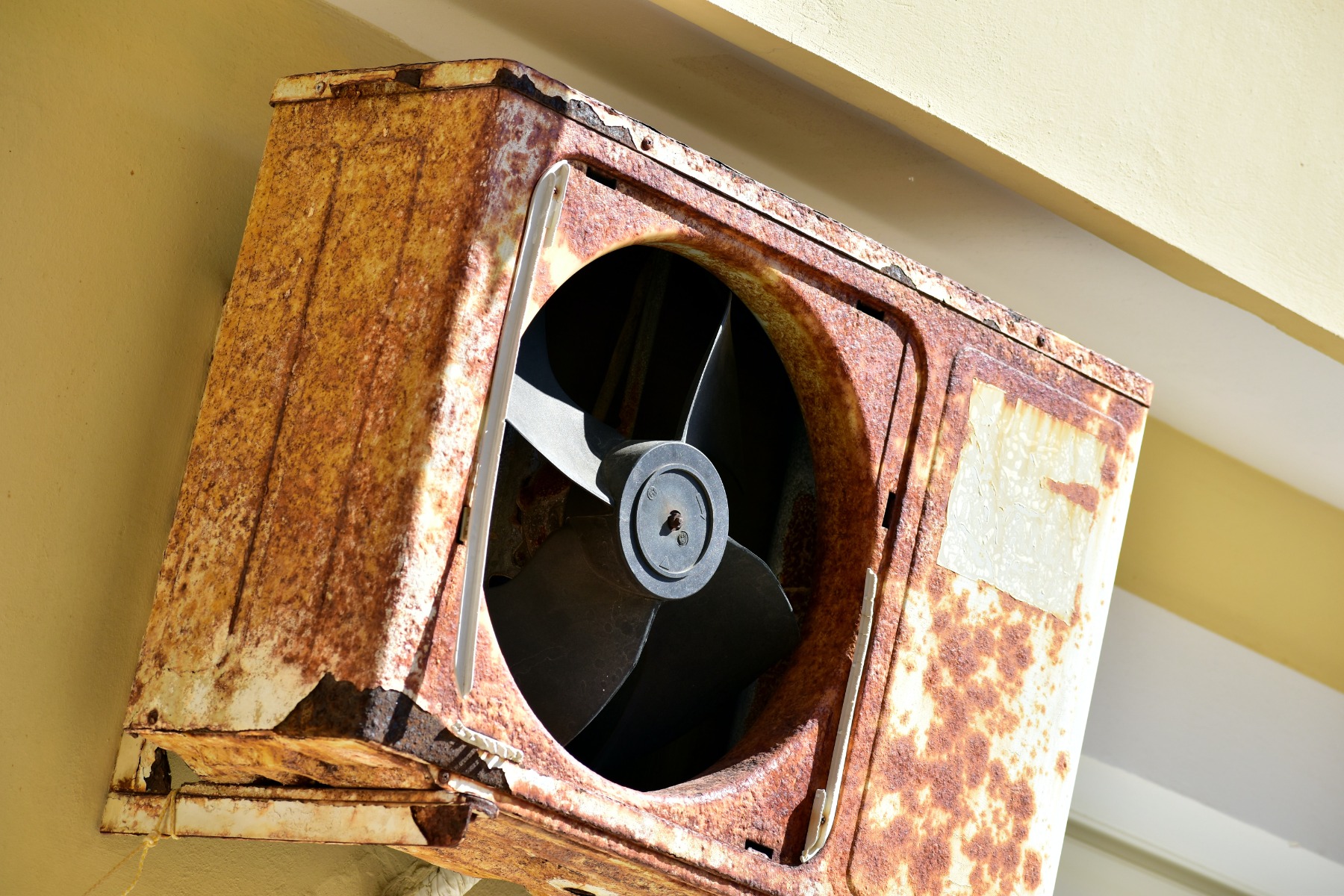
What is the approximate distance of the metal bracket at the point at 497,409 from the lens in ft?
5.31

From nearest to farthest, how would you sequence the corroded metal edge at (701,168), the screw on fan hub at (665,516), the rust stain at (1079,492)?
the corroded metal edge at (701,168)
the screw on fan hub at (665,516)
the rust stain at (1079,492)

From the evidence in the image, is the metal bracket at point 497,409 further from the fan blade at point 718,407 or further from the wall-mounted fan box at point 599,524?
the fan blade at point 718,407

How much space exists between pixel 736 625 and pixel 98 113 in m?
1.27

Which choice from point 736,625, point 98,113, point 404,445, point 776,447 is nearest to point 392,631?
point 404,445

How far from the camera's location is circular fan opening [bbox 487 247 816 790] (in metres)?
1.94

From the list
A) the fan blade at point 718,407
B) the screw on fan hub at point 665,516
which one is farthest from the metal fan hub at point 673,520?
the fan blade at point 718,407

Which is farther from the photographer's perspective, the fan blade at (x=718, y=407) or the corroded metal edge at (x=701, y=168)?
the fan blade at (x=718, y=407)

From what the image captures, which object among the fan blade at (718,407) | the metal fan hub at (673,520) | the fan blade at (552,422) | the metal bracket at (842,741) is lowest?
the metal bracket at (842,741)

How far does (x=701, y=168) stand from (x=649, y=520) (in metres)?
0.48

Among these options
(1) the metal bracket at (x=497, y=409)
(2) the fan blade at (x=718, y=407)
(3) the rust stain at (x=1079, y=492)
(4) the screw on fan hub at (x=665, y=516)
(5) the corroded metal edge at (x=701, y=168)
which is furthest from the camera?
(3) the rust stain at (x=1079, y=492)

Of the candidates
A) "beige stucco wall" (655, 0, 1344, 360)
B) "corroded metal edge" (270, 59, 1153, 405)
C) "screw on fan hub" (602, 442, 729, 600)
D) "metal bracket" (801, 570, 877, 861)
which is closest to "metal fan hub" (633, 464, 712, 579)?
"screw on fan hub" (602, 442, 729, 600)

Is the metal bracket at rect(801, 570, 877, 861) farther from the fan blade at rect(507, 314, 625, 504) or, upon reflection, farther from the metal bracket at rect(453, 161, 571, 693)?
the metal bracket at rect(453, 161, 571, 693)

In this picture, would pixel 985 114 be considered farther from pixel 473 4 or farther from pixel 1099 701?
pixel 1099 701

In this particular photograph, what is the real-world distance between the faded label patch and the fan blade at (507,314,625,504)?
55cm
